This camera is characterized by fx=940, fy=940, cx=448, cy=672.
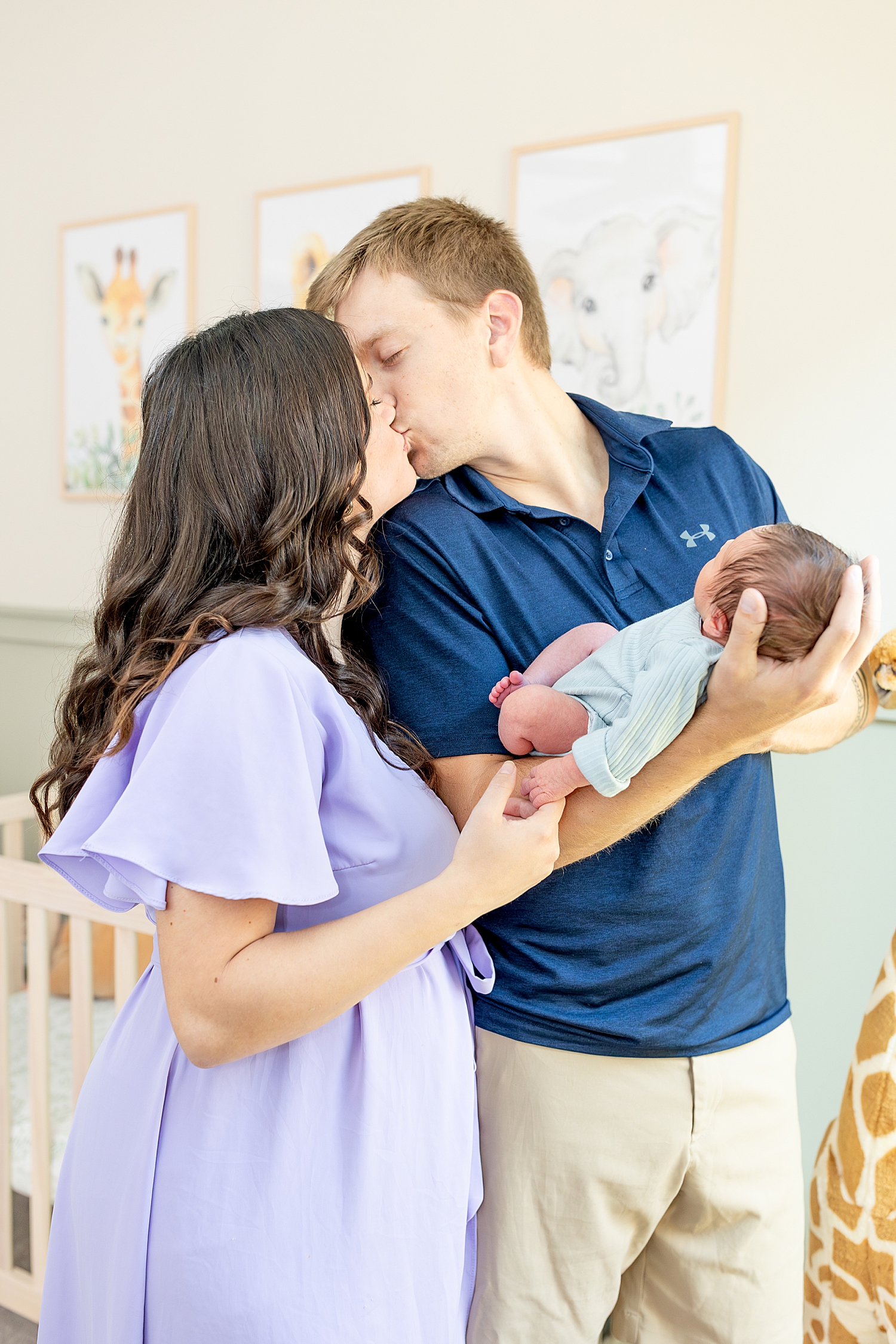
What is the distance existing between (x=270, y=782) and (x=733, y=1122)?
2.29 ft

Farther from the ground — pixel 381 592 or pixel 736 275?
pixel 736 275

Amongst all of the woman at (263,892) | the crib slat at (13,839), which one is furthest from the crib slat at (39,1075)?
the woman at (263,892)

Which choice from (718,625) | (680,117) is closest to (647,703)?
(718,625)

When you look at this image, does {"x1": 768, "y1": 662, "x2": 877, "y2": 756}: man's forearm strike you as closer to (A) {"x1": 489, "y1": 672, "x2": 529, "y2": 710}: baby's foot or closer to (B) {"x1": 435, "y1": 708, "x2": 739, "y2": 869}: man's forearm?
(B) {"x1": 435, "y1": 708, "x2": 739, "y2": 869}: man's forearm

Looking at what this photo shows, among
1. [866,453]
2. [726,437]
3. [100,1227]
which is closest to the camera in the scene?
[100,1227]

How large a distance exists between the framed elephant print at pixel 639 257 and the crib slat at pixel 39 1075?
1.57m

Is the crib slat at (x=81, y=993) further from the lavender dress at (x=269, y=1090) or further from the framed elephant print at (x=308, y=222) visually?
the framed elephant print at (x=308, y=222)

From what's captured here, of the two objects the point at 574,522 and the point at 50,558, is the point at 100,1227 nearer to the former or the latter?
the point at 574,522

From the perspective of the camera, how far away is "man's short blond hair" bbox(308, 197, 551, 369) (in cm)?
123

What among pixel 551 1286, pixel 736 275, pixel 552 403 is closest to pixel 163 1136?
pixel 551 1286

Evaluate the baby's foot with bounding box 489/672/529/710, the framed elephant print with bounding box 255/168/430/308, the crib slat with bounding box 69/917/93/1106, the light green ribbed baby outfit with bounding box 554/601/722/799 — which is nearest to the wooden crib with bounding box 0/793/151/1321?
the crib slat with bounding box 69/917/93/1106

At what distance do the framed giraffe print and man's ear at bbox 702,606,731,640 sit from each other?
1873 mm

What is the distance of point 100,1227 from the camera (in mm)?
969

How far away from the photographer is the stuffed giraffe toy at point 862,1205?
3.23 ft
